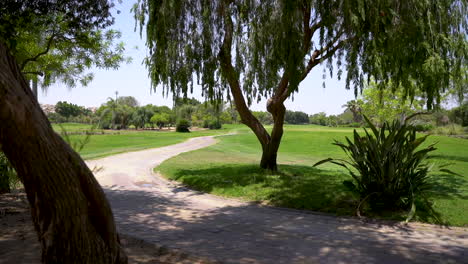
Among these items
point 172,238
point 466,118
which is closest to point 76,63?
point 172,238

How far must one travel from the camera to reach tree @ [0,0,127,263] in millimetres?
3396

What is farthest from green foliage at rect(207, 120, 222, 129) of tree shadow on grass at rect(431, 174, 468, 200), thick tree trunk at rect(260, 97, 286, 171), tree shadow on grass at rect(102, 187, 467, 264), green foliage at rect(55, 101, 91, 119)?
tree shadow on grass at rect(102, 187, 467, 264)

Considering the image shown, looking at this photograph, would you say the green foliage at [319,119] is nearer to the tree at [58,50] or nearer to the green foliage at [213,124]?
the green foliage at [213,124]

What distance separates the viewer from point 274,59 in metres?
11.2

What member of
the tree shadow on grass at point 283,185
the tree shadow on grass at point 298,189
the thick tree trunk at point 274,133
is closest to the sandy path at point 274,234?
the tree shadow on grass at point 298,189

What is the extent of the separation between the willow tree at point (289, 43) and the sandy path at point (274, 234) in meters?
4.28

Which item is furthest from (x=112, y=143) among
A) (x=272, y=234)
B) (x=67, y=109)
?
(x=67, y=109)

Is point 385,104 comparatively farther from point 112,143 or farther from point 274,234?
point 274,234

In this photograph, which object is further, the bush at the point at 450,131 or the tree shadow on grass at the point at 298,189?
the bush at the point at 450,131

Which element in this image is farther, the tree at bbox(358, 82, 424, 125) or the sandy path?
the tree at bbox(358, 82, 424, 125)

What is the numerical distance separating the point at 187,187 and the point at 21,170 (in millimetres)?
8607

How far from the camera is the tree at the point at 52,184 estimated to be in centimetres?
340

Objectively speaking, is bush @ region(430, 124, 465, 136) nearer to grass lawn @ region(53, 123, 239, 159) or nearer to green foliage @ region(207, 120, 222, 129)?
grass lawn @ region(53, 123, 239, 159)

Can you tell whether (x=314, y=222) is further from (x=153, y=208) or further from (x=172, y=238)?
(x=153, y=208)
